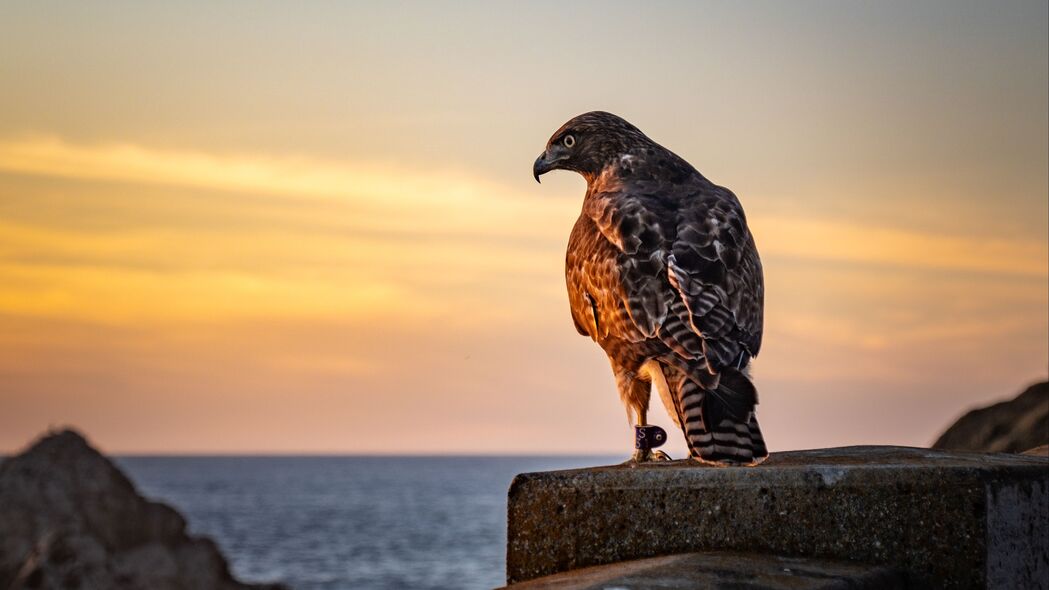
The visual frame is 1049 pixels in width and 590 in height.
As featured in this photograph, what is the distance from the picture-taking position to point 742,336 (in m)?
7.20

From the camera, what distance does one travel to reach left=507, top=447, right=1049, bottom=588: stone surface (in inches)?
247

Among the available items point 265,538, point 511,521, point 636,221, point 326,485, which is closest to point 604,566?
point 511,521

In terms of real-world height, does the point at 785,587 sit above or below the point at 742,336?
below

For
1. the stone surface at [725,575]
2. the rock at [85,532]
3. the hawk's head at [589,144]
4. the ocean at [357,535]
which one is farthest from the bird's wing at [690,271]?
the ocean at [357,535]

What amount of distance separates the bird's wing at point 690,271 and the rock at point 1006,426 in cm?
535

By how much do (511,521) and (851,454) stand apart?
1920mm

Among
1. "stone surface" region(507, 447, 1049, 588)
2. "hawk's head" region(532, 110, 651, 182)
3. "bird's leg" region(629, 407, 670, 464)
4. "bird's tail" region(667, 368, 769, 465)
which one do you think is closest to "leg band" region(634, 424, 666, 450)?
"bird's leg" region(629, 407, 670, 464)

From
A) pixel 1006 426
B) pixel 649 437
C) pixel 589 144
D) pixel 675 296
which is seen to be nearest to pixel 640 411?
pixel 649 437

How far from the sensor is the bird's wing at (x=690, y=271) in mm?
7062

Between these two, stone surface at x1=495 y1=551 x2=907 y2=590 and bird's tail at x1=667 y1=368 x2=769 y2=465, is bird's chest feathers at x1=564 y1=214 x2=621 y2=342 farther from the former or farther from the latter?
stone surface at x1=495 y1=551 x2=907 y2=590

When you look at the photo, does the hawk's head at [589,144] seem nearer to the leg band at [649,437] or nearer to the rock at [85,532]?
the leg band at [649,437]

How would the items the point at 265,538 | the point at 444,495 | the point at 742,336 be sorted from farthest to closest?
1. the point at 444,495
2. the point at 265,538
3. the point at 742,336

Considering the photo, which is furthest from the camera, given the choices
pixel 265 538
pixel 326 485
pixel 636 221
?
pixel 326 485

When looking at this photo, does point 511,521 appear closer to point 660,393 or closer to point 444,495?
point 660,393
